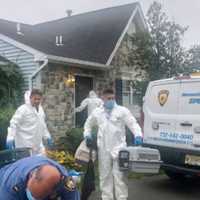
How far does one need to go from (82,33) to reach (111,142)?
11032 millimetres

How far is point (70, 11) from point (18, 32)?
20.9ft

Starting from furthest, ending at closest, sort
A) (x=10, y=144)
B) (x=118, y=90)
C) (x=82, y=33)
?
(x=82, y=33), (x=118, y=90), (x=10, y=144)

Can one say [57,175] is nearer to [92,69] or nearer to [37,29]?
[92,69]

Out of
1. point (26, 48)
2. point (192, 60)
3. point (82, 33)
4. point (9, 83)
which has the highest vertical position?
point (82, 33)

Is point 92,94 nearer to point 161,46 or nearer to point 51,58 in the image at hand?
point 51,58

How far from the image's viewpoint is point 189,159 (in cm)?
745

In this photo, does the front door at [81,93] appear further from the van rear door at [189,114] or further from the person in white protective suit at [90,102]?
the van rear door at [189,114]

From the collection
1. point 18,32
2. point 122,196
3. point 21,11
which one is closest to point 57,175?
point 122,196

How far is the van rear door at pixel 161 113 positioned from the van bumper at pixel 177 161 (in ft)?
0.40

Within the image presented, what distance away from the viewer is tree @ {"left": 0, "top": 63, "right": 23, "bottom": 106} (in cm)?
1303

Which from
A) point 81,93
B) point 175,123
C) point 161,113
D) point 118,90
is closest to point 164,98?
point 161,113

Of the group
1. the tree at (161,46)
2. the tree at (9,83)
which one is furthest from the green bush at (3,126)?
the tree at (161,46)

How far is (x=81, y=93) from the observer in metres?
14.8

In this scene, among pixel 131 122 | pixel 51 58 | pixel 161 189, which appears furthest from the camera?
pixel 51 58
